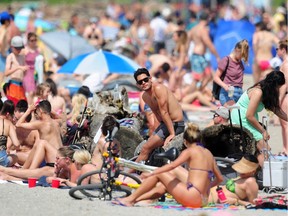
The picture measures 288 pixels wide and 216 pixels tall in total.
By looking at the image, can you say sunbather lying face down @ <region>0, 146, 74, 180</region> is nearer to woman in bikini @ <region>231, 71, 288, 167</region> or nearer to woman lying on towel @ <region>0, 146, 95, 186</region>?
woman lying on towel @ <region>0, 146, 95, 186</region>

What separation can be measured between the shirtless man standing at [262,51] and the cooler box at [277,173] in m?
8.69

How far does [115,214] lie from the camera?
10539 millimetres

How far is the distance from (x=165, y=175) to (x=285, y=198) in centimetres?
154

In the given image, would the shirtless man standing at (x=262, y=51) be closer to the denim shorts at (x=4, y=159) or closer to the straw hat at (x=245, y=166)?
the denim shorts at (x=4, y=159)

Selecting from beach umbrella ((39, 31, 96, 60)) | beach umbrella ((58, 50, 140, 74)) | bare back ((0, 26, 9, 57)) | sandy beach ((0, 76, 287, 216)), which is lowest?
sandy beach ((0, 76, 287, 216))

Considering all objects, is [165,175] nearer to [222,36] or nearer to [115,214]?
[115,214]

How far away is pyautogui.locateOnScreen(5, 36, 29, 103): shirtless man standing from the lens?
55.4ft

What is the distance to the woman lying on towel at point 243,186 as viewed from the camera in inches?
447

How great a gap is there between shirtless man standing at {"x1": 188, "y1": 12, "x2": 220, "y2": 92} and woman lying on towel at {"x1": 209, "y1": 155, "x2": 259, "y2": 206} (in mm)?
9004

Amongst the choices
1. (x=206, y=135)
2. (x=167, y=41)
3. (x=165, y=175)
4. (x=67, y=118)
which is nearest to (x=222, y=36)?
(x=167, y=41)

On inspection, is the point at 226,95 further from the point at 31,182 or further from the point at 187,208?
the point at 187,208

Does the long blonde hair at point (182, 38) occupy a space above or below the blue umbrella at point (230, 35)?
below

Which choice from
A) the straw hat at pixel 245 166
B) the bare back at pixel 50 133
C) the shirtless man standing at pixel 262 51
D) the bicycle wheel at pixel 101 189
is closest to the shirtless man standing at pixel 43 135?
the bare back at pixel 50 133

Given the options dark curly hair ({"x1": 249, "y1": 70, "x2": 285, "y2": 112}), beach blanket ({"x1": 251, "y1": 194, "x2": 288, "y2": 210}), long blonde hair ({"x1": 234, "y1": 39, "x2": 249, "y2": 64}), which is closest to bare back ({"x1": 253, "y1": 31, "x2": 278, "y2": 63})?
long blonde hair ({"x1": 234, "y1": 39, "x2": 249, "y2": 64})
